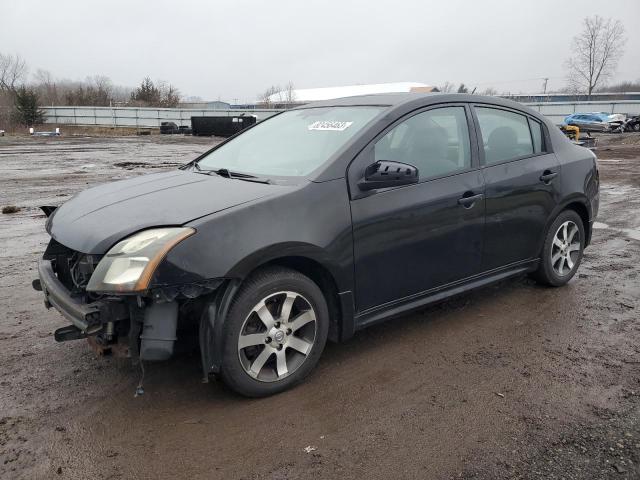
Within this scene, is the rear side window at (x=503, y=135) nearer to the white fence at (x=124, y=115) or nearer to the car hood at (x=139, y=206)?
the car hood at (x=139, y=206)

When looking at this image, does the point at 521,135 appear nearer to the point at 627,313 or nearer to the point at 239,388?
the point at 627,313

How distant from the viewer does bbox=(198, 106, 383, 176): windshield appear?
352 centimetres

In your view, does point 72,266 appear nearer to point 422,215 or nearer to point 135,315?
point 135,315

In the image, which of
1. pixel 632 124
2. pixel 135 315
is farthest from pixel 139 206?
pixel 632 124

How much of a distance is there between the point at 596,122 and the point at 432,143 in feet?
122

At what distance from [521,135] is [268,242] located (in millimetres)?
2693

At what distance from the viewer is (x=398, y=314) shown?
3.61 metres

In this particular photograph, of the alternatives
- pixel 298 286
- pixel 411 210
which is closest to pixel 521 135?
pixel 411 210

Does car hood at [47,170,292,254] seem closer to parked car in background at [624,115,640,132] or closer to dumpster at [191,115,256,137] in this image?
dumpster at [191,115,256,137]

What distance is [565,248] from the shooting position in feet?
16.0

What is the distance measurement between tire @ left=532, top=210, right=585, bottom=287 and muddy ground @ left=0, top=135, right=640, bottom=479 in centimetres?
33

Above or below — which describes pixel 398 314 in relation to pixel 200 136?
below

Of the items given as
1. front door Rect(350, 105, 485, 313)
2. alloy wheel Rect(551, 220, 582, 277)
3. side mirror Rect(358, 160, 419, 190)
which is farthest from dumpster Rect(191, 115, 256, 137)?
side mirror Rect(358, 160, 419, 190)

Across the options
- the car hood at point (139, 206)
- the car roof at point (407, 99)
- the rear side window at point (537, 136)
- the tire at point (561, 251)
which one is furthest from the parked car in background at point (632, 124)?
the car hood at point (139, 206)
